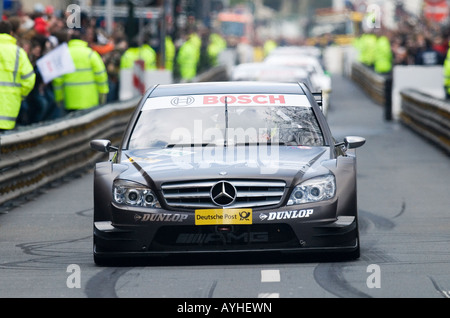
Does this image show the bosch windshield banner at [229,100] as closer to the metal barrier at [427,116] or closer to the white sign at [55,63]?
the white sign at [55,63]

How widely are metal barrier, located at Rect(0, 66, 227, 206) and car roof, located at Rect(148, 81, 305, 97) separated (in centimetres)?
349

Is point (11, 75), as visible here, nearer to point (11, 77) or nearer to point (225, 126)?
point (11, 77)

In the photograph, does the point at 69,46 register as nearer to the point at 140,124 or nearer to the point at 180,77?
the point at 140,124

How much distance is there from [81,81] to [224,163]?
1051 cm

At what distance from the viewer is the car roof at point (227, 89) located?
11438 mm

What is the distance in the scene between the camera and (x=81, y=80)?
2017 centimetres

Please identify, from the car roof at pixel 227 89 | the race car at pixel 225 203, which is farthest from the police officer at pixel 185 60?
the race car at pixel 225 203

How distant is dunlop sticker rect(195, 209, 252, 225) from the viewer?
965 centimetres

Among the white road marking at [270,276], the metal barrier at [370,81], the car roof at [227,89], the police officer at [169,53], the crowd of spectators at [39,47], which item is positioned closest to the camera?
the white road marking at [270,276]

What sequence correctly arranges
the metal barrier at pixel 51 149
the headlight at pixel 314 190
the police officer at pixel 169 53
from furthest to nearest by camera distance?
the police officer at pixel 169 53 → the metal barrier at pixel 51 149 → the headlight at pixel 314 190

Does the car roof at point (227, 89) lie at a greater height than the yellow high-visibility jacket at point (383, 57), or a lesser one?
greater

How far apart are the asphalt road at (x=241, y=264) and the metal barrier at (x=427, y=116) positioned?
5.69 metres

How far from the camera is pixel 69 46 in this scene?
20.0 metres
